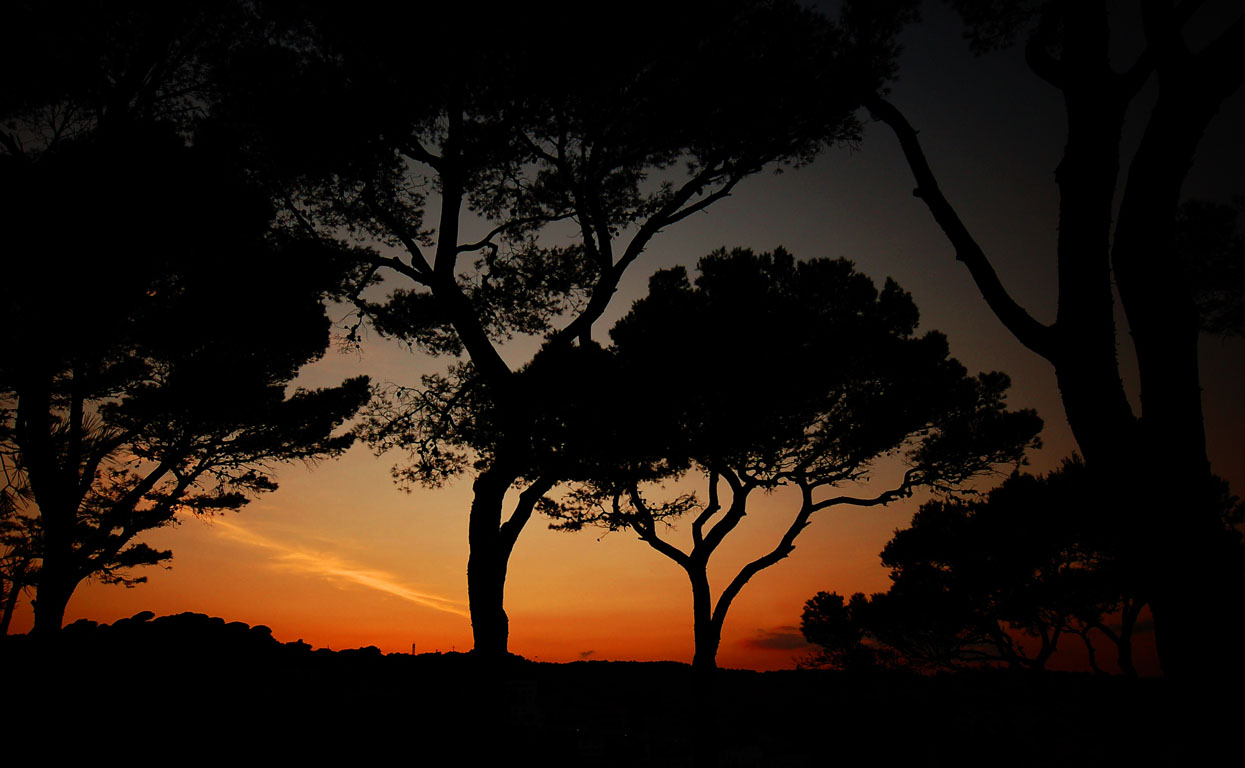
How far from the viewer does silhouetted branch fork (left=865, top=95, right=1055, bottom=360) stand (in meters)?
4.53

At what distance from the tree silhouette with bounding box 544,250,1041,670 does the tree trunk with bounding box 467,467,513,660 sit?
4830 mm

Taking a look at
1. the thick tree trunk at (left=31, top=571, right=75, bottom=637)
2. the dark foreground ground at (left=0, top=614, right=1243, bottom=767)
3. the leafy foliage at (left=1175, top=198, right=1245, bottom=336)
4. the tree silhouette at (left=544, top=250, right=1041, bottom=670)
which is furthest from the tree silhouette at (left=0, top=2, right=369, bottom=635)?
the leafy foliage at (left=1175, top=198, right=1245, bottom=336)

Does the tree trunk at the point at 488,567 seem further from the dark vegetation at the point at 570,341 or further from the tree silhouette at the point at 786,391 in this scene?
the tree silhouette at the point at 786,391

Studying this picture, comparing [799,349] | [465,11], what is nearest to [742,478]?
[799,349]

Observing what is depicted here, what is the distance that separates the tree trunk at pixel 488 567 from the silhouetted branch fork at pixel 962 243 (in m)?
6.63

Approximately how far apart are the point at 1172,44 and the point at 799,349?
10085mm

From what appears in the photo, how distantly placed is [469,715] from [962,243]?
7.12 metres

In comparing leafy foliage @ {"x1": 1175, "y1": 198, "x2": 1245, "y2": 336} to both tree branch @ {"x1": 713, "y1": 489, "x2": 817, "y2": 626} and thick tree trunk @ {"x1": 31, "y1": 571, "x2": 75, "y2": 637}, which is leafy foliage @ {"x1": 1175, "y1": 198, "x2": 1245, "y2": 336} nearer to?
tree branch @ {"x1": 713, "y1": 489, "x2": 817, "y2": 626}

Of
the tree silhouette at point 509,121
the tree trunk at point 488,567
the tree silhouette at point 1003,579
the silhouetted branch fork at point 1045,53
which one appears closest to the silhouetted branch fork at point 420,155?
the tree silhouette at point 509,121

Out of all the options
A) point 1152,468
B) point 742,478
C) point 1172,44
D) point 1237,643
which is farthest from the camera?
point 742,478

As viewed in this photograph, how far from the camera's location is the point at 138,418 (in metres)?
14.0

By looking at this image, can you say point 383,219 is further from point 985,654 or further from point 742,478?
point 985,654

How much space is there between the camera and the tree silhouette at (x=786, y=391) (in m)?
Answer: 14.1

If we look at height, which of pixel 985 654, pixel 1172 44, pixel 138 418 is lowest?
pixel 985 654
